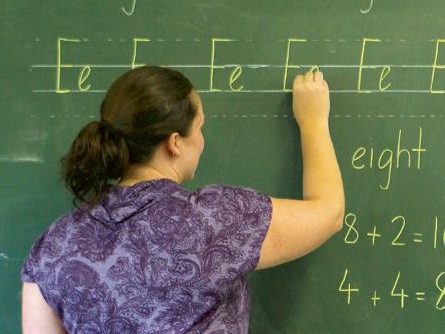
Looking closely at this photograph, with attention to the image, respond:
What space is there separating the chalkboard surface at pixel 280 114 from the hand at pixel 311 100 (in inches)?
1.0

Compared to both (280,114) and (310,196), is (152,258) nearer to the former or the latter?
(310,196)

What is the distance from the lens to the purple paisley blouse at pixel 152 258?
0.81m

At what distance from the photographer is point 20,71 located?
1.09 m

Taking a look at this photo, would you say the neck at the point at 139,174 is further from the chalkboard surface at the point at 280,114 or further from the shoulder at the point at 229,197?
the chalkboard surface at the point at 280,114

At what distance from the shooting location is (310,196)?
0.99m

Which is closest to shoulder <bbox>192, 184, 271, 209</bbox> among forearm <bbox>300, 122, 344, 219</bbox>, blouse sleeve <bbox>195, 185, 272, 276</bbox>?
blouse sleeve <bbox>195, 185, 272, 276</bbox>

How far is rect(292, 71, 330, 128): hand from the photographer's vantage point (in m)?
1.08

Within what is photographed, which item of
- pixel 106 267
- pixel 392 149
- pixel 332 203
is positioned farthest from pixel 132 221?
pixel 392 149

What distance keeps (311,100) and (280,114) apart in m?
0.07

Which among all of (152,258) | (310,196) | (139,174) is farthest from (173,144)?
(310,196)

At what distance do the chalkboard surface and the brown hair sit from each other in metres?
0.27

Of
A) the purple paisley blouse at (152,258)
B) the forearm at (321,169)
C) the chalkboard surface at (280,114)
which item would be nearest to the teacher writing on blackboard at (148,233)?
the purple paisley blouse at (152,258)

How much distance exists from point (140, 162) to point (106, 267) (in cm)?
17

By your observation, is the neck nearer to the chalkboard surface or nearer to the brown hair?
the brown hair
